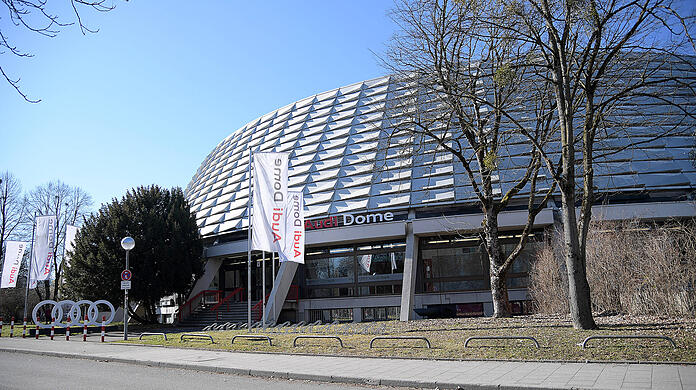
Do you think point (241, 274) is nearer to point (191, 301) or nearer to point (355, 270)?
point (191, 301)

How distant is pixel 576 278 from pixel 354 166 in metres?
24.1

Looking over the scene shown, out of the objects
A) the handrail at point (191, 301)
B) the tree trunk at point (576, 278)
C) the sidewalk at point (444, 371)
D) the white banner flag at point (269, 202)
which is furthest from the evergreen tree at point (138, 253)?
the tree trunk at point (576, 278)

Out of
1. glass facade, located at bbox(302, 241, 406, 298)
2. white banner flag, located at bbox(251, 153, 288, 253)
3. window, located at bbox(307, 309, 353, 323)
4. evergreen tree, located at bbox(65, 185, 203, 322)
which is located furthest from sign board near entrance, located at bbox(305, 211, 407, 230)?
evergreen tree, located at bbox(65, 185, 203, 322)

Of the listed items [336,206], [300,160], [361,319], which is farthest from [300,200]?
[300,160]

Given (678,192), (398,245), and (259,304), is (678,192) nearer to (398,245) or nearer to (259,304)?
(398,245)

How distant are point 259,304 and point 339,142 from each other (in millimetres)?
14751

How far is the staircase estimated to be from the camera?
32875 millimetres

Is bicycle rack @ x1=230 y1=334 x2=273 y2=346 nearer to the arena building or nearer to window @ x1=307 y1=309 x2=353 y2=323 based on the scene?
the arena building

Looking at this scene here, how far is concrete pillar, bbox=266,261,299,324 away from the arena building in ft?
0.42

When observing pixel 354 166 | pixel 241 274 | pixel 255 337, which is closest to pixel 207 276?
pixel 241 274

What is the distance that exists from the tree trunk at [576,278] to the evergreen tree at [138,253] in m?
26.3

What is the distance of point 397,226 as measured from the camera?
29.2 m

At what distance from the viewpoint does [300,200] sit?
24578mm

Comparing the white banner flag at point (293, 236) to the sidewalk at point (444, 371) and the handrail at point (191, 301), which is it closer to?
the sidewalk at point (444, 371)
